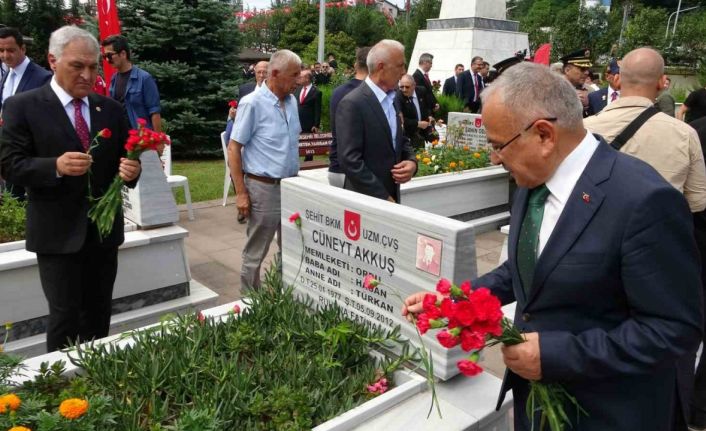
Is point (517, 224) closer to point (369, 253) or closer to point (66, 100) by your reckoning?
point (369, 253)

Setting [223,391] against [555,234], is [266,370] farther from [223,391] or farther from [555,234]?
[555,234]

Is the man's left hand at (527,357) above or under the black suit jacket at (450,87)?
under

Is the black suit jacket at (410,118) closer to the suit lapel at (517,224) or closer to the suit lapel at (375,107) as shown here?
the suit lapel at (375,107)

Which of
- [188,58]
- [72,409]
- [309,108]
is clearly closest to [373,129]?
[72,409]

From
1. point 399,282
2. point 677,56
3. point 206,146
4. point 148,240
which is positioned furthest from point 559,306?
point 677,56

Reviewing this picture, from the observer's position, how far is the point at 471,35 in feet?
58.0

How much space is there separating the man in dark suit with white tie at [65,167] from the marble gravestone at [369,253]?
1.00 meters

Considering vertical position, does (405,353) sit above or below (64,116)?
below

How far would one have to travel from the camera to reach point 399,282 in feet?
8.13

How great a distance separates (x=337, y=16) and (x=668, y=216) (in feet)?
162

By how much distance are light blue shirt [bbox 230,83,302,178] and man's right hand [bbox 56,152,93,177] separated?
1.49 meters

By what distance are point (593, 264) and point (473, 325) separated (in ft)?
1.16

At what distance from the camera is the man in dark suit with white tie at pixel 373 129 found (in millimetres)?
3707

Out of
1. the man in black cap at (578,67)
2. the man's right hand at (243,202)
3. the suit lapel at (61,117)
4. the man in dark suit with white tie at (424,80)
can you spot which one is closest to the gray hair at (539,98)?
A: the suit lapel at (61,117)
